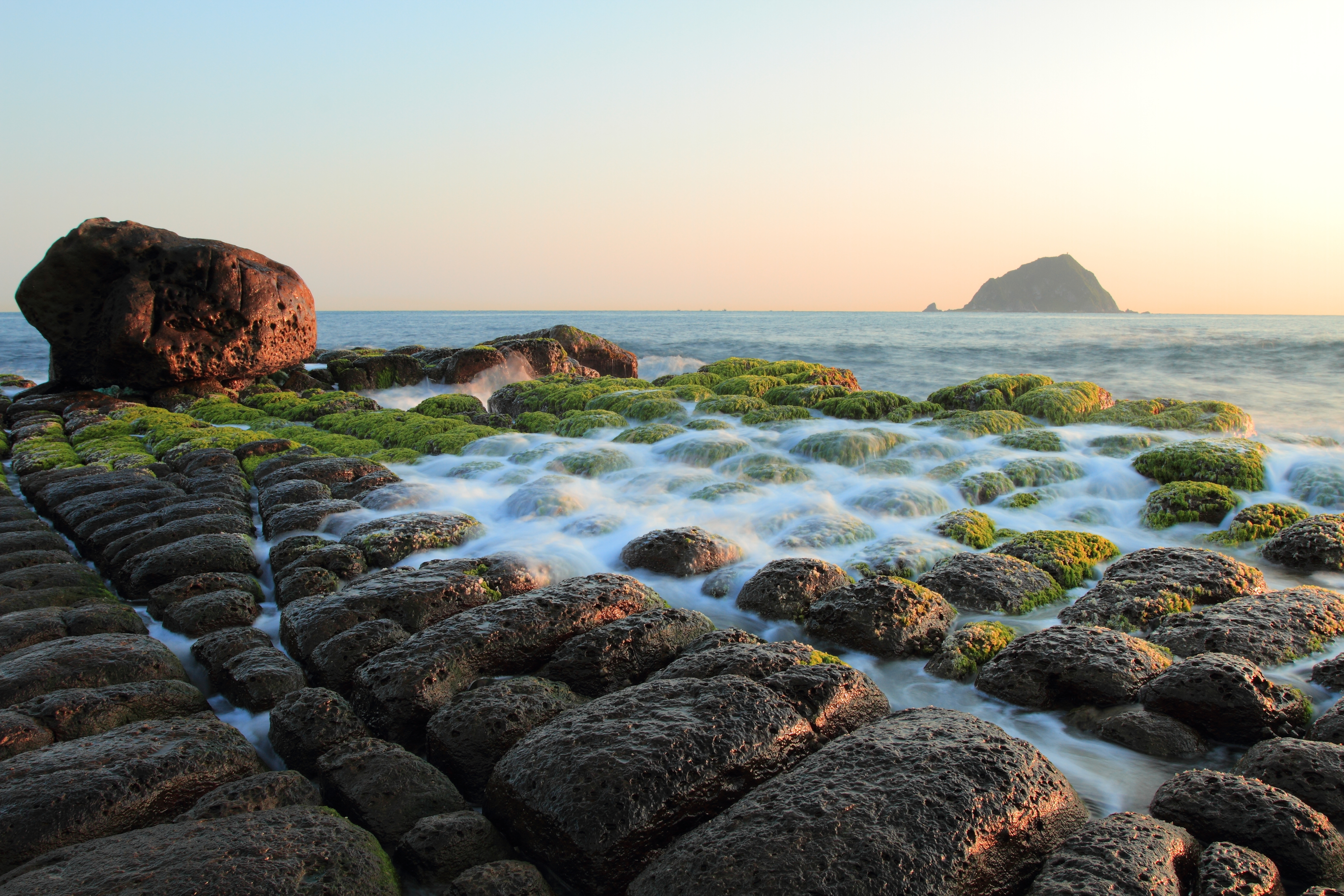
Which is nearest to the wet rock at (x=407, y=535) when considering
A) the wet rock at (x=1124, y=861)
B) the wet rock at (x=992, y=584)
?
the wet rock at (x=992, y=584)

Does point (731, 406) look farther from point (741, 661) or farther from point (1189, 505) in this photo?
point (741, 661)

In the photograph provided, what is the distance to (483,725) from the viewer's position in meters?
3.64

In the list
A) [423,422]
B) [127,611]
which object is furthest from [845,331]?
[127,611]

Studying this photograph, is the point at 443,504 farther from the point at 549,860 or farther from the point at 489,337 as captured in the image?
the point at 489,337

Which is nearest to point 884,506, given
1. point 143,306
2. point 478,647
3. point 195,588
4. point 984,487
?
point 984,487

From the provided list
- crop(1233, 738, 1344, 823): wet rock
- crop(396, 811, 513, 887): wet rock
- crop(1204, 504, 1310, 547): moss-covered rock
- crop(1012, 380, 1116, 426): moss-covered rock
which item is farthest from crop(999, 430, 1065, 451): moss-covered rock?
crop(396, 811, 513, 887): wet rock

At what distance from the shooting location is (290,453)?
9.56m

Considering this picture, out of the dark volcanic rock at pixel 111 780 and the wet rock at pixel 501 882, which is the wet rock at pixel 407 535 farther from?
the wet rock at pixel 501 882

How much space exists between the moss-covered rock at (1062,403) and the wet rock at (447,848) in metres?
10.9

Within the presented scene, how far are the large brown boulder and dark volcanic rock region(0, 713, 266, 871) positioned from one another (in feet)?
44.5

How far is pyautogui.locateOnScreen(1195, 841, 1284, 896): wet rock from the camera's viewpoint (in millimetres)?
2635

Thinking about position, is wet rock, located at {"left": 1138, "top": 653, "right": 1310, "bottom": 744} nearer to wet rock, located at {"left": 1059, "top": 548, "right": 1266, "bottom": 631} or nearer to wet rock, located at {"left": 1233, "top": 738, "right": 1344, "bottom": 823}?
wet rock, located at {"left": 1233, "top": 738, "right": 1344, "bottom": 823}

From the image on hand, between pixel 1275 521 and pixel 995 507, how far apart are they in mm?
2467

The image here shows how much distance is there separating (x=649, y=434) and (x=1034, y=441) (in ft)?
16.9
